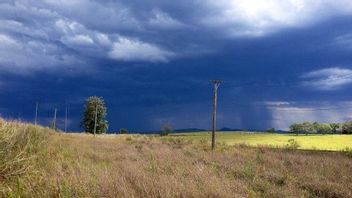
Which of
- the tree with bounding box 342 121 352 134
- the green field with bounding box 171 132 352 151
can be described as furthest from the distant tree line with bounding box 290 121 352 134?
the green field with bounding box 171 132 352 151

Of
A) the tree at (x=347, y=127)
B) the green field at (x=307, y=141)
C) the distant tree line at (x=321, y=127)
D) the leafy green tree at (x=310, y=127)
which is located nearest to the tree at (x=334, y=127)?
the distant tree line at (x=321, y=127)

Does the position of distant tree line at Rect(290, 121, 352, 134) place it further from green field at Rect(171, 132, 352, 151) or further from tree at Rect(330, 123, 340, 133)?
green field at Rect(171, 132, 352, 151)

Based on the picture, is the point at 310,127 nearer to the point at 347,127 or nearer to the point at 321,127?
the point at 321,127

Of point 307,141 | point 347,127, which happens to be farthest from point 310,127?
point 307,141

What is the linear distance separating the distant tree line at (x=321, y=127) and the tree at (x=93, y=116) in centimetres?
6526

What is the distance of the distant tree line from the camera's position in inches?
4656

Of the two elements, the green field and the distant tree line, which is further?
the distant tree line

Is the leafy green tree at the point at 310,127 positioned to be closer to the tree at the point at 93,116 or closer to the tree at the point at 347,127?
the tree at the point at 347,127

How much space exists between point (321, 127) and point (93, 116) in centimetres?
8532

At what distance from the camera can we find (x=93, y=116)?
101 meters

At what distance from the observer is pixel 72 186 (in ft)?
24.7

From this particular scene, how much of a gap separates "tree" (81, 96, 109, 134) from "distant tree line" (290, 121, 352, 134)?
6526 centimetres

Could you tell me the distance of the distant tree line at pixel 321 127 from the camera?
4656 inches

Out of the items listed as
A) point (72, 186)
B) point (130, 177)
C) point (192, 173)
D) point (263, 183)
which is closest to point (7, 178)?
point (72, 186)
